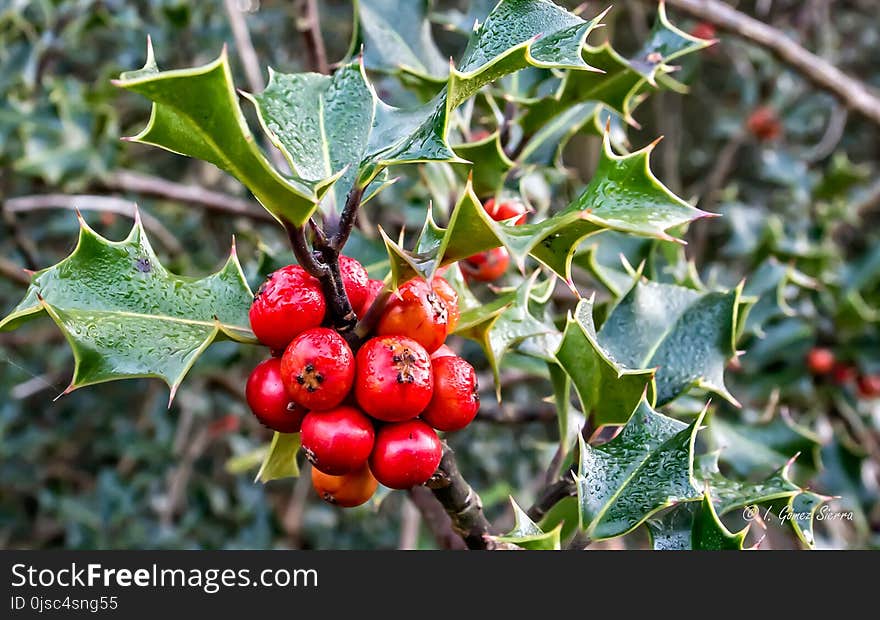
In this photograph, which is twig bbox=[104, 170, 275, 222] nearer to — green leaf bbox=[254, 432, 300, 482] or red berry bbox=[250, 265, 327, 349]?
green leaf bbox=[254, 432, 300, 482]

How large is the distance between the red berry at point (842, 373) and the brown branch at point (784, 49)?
0.74m

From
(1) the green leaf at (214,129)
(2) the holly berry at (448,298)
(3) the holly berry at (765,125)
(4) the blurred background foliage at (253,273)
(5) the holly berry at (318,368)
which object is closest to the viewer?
(1) the green leaf at (214,129)

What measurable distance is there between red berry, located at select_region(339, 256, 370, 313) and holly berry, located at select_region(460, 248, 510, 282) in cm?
43

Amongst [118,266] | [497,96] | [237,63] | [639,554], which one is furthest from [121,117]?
[639,554]

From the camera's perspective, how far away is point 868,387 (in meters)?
2.55

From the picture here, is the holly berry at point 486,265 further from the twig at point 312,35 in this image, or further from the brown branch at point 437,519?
the twig at point 312,35

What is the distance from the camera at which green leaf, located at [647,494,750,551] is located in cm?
91

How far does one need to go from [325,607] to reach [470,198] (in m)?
0.56

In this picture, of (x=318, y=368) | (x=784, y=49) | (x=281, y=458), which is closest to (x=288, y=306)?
(x=318, y=368)

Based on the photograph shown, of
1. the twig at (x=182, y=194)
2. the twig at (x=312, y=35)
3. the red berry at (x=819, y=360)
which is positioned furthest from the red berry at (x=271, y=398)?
the red berry at (x=819, y=360)

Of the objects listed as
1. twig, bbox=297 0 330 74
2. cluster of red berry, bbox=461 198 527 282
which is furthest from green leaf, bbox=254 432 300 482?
twig, bbox=297 0 330 74

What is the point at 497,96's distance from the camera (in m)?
1.40

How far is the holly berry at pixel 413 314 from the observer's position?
83cm

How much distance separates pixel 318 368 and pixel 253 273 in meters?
0.65
